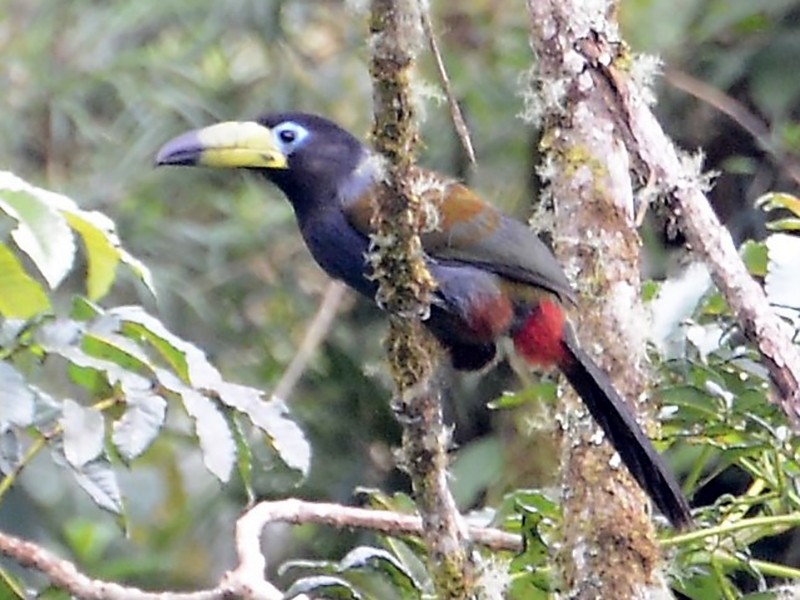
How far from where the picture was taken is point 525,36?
168 inches

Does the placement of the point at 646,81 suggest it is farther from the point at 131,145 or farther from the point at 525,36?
the point at 131,145

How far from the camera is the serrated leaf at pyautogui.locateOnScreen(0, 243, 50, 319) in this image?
6.66 feet

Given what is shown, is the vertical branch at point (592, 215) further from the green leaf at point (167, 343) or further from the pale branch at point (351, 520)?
the green leaf at point (167, 343)

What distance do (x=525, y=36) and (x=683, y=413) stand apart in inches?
84.8

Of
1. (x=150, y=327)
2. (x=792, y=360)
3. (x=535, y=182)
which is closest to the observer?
(x=792, y=360)

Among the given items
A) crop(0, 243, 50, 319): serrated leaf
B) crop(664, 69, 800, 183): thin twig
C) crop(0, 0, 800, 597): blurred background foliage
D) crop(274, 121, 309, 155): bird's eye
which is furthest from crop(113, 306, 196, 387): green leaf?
crop(664, 69, 800, 183): thin twig

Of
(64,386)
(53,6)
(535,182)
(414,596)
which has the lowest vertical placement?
(414,596)

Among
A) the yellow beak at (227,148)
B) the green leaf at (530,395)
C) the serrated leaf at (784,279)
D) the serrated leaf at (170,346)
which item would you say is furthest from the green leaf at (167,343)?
the serrated leaf at (784,279)

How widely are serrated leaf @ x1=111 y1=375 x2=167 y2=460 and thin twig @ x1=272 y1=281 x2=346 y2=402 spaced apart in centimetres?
186

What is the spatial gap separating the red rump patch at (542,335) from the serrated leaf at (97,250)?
29.1 inches

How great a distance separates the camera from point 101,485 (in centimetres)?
209

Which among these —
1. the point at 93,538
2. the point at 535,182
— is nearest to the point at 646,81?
the point at 535,182

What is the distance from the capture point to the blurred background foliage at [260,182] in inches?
155

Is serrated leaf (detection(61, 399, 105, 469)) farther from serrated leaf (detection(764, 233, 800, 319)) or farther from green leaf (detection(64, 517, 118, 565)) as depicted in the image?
green leaf (detection(64, 517, 118, 565))
